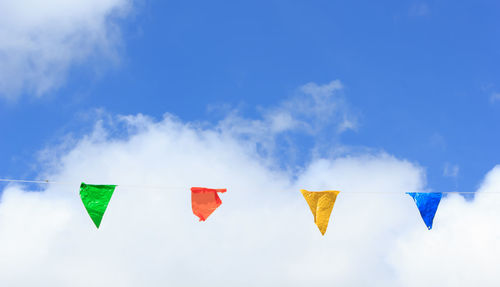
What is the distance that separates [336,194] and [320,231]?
3.24 feet

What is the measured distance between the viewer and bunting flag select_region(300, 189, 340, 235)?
1085 cm

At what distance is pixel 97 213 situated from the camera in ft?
32.8

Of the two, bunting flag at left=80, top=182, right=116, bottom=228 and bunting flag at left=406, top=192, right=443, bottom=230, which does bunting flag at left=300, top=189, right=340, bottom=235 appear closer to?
bunting flag at left=406, top=192, right=443, bottom=230

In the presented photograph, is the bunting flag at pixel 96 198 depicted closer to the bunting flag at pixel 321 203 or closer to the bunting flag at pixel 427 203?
the bunting flag at pixel 321 203

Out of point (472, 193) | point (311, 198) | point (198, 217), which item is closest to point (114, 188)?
point (198, 217)

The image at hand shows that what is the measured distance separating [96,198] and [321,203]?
523 centimetres

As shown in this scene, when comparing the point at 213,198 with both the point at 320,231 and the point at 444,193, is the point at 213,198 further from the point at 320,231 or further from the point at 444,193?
the point at 444,193

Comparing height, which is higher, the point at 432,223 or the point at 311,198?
the point at 311,198

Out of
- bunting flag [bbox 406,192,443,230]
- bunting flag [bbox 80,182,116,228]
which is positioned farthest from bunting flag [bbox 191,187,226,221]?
bunting flag [bbox 406,192,443,230]

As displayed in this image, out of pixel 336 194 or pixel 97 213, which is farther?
pixel 336 194

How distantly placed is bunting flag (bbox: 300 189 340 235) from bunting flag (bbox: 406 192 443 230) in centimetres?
194

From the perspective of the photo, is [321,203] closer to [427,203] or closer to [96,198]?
[427,203]

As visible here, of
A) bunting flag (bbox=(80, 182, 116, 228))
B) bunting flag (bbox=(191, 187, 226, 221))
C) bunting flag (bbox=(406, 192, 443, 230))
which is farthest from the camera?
bunting flag (bbox=(406, 192, 443, 230))

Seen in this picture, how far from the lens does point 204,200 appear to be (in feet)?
35.7
